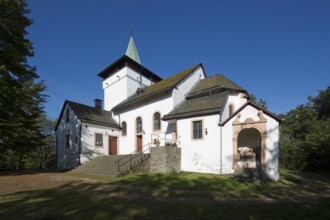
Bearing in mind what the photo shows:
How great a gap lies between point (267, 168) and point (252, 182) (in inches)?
68.2

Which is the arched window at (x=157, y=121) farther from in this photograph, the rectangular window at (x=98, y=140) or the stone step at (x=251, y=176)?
the stone step at (x=251, y=176)

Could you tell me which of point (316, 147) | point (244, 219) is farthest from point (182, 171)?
point (316, 147)

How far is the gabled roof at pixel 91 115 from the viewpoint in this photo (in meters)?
22.6

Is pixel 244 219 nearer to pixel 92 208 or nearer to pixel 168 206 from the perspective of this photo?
pixel 168 206

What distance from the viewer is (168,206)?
7.19m

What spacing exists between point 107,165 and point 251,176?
37.9 ft

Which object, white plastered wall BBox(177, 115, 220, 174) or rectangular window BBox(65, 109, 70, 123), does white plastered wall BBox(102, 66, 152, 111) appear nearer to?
rectangular window BBox(65, 109, 70, 123)

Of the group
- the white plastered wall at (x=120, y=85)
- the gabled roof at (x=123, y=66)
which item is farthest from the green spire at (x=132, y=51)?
the white plastered wall at (x=120, y=85)

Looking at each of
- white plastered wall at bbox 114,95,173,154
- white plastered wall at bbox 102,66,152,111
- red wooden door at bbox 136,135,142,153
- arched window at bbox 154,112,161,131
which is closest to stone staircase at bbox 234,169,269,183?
white plastered wall at bbox 114,95,173,154

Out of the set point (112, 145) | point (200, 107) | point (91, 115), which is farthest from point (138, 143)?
point (200, 107)

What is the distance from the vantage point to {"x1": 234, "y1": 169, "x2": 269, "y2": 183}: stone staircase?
12.8 metres

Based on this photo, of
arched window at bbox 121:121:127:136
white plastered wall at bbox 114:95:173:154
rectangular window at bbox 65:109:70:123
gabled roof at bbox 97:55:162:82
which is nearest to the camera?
white plastered wall at bbox 114:95:173:154

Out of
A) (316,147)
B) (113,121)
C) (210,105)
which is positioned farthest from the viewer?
(113,121)

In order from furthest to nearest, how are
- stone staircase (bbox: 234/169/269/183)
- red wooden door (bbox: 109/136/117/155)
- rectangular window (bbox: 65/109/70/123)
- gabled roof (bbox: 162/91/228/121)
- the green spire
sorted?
the green spire
red wooden door (bbox: 109/136/117/155)
rectangular window (bbox: 65/109/70/123)
gabled roof (bbox: 162/91/228/121)
stone staircase (bbox: 234/169/269/183)
